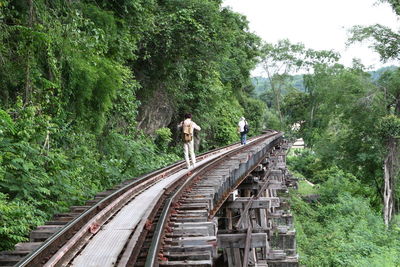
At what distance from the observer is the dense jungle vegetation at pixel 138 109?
738 centimetres

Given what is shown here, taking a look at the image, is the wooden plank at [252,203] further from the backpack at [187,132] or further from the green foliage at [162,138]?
the green foliage at [162,138]

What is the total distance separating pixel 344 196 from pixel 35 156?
81.0 ft

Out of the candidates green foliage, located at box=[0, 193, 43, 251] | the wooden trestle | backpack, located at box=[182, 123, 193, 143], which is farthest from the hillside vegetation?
the wooden trestle

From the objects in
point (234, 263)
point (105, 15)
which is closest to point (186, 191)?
point (234, 263)

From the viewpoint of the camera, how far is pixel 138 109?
59.2 ft

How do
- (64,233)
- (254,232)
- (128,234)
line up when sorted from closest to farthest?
1. (64,233)
2. (128,234)
3. (254,232)

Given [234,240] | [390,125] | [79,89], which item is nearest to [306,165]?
[390,125]

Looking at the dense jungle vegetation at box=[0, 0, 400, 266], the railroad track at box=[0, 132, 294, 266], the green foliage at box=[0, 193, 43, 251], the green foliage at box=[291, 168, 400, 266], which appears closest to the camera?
the railroad track at box=[0, 132, 294, 266]

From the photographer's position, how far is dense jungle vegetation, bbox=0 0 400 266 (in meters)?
7.38

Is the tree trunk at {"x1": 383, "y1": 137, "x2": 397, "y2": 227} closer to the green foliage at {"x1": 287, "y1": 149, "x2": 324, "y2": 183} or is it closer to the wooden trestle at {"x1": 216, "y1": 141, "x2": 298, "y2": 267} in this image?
the wooden trestle at {"x1": 216, "y1": 141, "x2": 298, "y2": 267}

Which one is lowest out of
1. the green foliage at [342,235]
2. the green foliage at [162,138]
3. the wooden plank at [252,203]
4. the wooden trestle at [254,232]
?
the green foliage at [342,235]

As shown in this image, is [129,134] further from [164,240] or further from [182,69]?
[164,240]

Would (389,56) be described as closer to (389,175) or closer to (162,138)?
(389,175)

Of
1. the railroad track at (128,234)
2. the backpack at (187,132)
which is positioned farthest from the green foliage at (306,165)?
the railroad track at (128,234)
